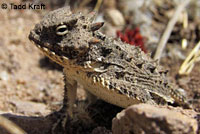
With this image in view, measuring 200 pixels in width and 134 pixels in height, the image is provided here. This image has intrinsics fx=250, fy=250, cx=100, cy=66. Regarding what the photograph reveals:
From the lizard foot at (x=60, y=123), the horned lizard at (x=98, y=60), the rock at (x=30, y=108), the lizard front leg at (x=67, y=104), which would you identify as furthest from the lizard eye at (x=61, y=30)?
the rock at (x=30, y=108)

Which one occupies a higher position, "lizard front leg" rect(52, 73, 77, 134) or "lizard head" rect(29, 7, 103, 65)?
"lizard head" rect(29, 7, 103, 65)

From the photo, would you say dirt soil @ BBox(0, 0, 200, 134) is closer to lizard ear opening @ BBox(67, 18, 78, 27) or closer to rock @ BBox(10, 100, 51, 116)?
rock @ BBox(10, 100, 51, 116)

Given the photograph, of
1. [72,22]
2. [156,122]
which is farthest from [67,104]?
[156,122]

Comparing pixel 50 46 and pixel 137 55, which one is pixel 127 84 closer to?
pixel 137 55

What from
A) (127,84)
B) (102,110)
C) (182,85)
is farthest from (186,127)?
(182,85)

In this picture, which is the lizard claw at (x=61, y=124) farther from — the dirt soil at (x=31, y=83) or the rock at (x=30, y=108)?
the rock at (x=30, y=108)

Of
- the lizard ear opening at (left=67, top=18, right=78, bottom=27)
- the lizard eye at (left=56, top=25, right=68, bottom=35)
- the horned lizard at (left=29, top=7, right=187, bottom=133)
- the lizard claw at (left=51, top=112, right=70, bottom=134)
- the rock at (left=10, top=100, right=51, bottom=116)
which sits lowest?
the lizard claw at (left=51, top=112, right=70, bottom=134)

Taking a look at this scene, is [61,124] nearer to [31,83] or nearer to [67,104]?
[67,104]

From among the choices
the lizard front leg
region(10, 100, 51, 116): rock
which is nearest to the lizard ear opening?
the lizard front leg
